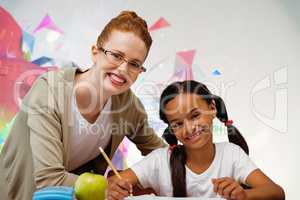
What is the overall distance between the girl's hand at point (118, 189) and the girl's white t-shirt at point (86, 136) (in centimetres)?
24

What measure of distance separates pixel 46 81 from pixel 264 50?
2.71 feet

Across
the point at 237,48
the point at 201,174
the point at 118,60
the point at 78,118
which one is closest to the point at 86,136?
the point at 78,118

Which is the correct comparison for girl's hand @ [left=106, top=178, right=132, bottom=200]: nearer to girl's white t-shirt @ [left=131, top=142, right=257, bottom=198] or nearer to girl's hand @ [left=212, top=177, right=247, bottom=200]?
girl's white t-shirt @ [left=131, top=142, right=257, bottom=198]

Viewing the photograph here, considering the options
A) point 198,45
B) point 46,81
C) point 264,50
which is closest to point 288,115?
point 264,50

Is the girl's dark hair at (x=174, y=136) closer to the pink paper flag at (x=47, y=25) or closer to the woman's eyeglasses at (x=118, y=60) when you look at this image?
the woman's eyeglasses at (x=118, y=60)

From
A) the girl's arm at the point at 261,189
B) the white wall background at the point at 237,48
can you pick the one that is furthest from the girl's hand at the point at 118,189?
the white wall background at the point at 237,48

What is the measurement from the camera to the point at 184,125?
1.20 metres

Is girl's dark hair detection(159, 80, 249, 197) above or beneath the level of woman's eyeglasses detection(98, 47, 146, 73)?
beneath

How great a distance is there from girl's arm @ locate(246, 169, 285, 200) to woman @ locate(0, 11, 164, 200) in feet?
1.37

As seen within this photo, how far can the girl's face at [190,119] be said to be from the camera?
1.19m

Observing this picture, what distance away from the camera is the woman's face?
127 cm

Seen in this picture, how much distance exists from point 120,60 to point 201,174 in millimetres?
420

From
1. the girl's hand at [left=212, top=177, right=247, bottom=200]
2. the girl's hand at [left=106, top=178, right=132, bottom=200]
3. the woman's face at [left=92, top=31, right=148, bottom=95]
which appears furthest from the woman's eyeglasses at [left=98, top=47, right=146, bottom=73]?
the girl's hand at [left=212, top=177, right=247, bottom=200]

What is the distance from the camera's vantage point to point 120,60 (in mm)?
1271
